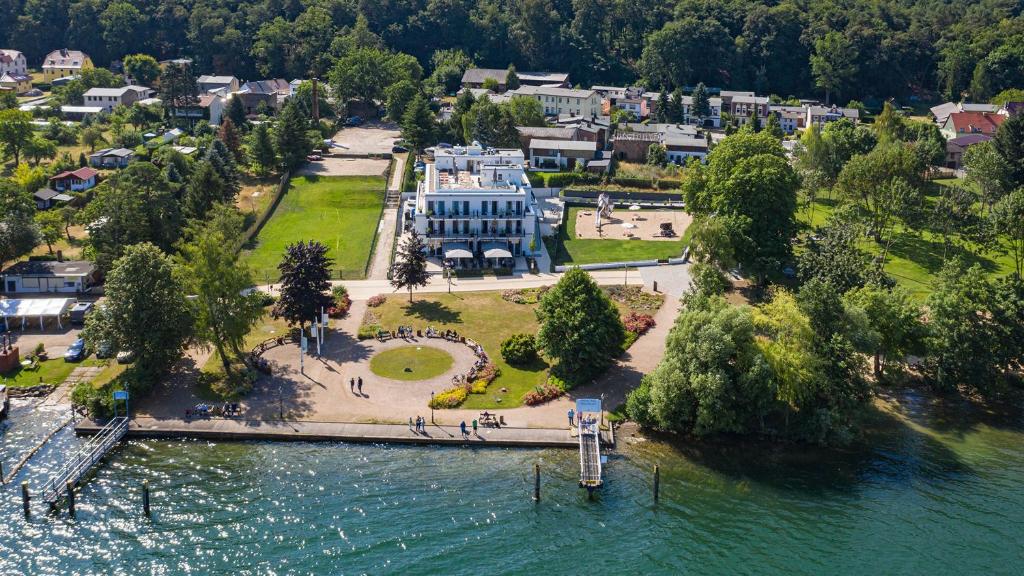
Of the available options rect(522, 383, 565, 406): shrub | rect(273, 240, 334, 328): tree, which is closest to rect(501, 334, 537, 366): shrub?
rect(522, 383, 565, 406): shrub

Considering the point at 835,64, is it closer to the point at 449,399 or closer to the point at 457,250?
the point at 457,250

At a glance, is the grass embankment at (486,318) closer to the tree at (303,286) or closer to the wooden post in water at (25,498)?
the tree at (303,286)

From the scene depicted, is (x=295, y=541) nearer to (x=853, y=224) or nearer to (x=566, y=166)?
(x=853, y=224)

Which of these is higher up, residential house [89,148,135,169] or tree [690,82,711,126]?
tree [690,82,711,126]

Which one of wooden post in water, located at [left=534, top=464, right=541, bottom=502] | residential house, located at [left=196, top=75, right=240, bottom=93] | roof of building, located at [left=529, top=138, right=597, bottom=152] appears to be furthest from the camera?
residential house, located at [left=196, top=75, right=240, bottom=93]

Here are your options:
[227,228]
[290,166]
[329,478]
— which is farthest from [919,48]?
[329,478]

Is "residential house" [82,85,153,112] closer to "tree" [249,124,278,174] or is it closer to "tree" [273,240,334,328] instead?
"tree" [249,124,278,174]

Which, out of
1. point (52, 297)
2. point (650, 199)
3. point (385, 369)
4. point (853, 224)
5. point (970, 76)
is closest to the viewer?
point (385, 369)
